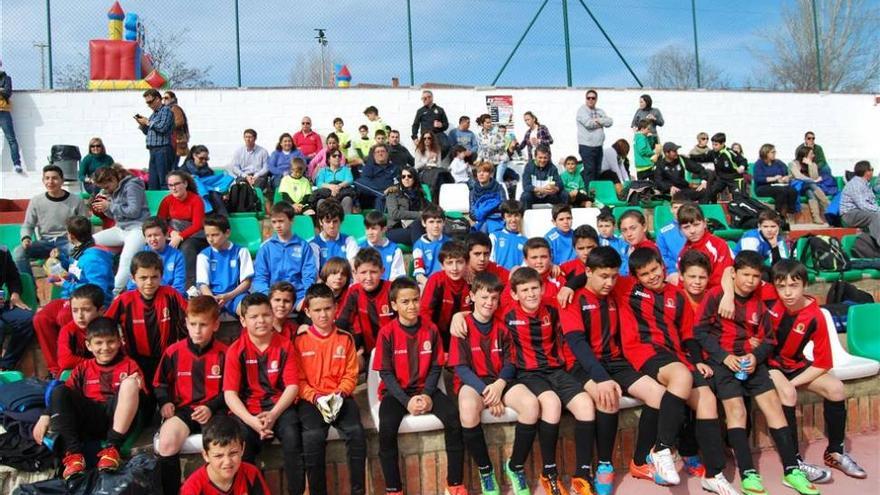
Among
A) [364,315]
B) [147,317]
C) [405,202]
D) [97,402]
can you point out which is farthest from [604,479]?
[405,202]

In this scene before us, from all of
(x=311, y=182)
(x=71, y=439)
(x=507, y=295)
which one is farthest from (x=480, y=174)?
(x=71, y=439)


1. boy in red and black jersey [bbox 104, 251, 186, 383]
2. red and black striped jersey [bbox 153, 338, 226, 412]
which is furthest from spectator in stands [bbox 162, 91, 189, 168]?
red and black striped jersey [bbox 153, 338, 226, 412]

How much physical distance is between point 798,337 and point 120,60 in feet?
35.1

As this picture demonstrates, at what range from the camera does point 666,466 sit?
11.2 ft

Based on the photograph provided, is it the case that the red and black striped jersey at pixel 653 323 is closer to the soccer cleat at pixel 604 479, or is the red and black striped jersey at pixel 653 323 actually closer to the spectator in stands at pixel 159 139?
the soccer cleat at pixel 604 479

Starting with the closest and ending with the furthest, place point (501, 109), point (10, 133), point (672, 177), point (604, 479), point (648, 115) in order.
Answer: point (604, 479) → point (672, 177) → point (10, 133) → point (648, 115) → point (501, 109)

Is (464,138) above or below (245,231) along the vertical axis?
above

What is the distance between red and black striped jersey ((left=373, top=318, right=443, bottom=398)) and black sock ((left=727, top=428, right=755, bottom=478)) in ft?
5.37

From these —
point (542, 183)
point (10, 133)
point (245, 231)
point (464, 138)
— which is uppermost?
point (10, 133)

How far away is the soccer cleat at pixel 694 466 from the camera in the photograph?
11.6ft

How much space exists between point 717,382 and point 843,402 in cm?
78

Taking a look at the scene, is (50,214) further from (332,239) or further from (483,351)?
(483,351)

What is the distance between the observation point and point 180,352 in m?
3.52

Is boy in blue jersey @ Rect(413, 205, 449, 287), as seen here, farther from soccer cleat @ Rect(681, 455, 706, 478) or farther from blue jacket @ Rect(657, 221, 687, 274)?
soccer cleat @ Rect(681, 455, 706, 478)
